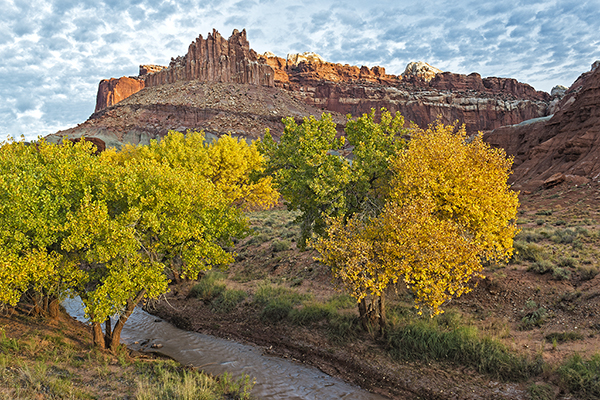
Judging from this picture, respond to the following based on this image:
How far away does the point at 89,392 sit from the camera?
10.1 metres

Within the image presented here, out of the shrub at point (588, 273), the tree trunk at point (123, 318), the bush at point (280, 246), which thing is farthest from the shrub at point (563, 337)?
the bush at point (280, 246)

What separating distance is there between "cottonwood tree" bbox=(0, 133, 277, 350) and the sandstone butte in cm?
4815

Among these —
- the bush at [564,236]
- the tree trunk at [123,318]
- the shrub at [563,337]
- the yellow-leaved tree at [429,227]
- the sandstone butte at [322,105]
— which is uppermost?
the sandstone butte at [322,105]

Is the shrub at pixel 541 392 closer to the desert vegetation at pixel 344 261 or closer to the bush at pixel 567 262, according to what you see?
the desert vegetation at pixel 344 261

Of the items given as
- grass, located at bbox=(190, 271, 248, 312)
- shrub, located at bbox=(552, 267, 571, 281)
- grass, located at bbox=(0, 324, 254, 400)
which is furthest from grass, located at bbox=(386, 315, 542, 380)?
grass, located at bbox=(190, 271, 248, 312)

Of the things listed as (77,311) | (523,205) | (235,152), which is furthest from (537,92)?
(77,311)

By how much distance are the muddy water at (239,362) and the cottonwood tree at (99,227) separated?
3.57 meters

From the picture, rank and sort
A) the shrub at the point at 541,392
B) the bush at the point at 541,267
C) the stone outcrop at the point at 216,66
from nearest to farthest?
the shrub at the point at 541,392 < the bush at the point at 541,267 < the stone outcrop at the point at 216,66

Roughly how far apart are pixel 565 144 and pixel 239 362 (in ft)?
185

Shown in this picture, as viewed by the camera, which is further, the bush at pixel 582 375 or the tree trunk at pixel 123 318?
the tree trunk at pixel 123 318

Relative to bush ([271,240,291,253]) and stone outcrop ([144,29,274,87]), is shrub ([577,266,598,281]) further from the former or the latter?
stone outcrop ([144,29,274,87])

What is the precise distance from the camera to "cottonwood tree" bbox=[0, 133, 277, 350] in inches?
420

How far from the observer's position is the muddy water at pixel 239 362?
41.0ft

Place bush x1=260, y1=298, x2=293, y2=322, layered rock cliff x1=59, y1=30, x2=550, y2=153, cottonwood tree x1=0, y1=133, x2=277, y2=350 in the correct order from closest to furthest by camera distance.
A: cottonwood tree x1=0, y1=133, x2=277, y2=350
bush x1=260, y1=298, x2=293, y2=322
layered rock cliff x1=59, y1=30, x2=550, y2=153
